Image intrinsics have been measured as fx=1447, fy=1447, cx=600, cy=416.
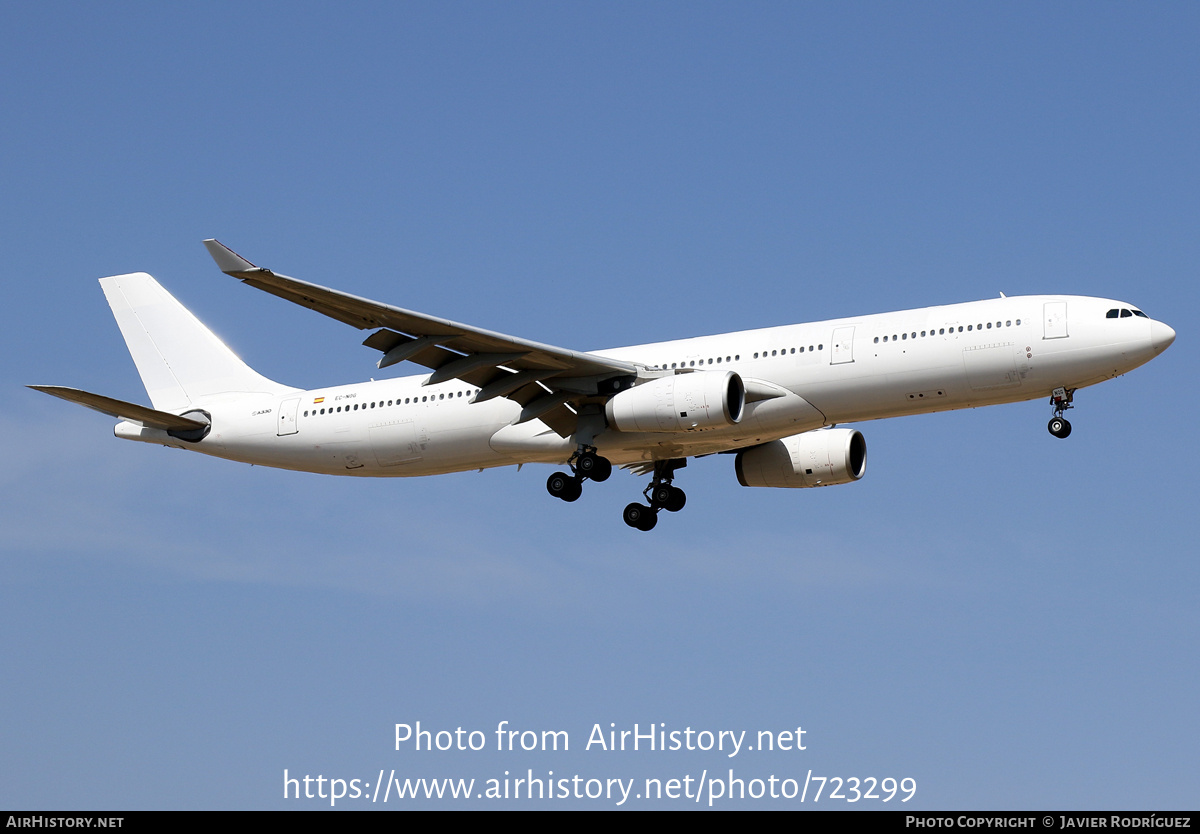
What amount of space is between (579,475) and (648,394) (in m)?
3.62

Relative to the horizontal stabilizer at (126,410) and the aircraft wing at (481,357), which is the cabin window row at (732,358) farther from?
the horizontal stabilizer at (126,410)

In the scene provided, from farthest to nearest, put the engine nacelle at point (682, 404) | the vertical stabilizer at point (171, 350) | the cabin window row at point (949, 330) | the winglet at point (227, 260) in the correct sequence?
the vertical stabilizer at point (171, 350), the engine nacelle at point (682, 404), the cabin window row at point (949, 330), the winglet at point (227, 260)

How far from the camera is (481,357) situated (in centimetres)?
3347

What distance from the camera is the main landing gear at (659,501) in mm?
38406

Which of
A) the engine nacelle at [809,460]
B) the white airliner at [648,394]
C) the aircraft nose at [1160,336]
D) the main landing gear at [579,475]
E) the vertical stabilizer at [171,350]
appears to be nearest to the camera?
the aircraft nose at [1160,336]

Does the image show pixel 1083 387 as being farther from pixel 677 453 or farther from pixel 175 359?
pixel 175 359

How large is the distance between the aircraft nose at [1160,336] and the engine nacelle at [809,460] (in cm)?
845

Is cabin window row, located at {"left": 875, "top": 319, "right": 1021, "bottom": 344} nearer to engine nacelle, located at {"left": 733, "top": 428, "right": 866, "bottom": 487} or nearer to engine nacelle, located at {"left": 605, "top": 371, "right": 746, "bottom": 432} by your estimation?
engine nacelle, located at {"left": 605, "top": 371, "right": 746, "bottom": 432}

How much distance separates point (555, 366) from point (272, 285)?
7.20m

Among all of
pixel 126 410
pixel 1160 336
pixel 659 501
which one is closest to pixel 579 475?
pixel 659 501

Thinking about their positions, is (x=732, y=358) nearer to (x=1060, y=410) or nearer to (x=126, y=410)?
(x=1060, y=410)

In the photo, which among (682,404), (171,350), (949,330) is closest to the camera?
(949,330)

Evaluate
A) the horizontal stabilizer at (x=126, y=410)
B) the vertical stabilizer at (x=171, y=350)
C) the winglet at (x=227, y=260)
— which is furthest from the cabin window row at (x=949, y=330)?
the horizontal stabilizer at (x=126, y=410)

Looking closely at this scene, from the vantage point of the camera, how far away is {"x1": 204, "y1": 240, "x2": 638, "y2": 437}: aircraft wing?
30500mm
